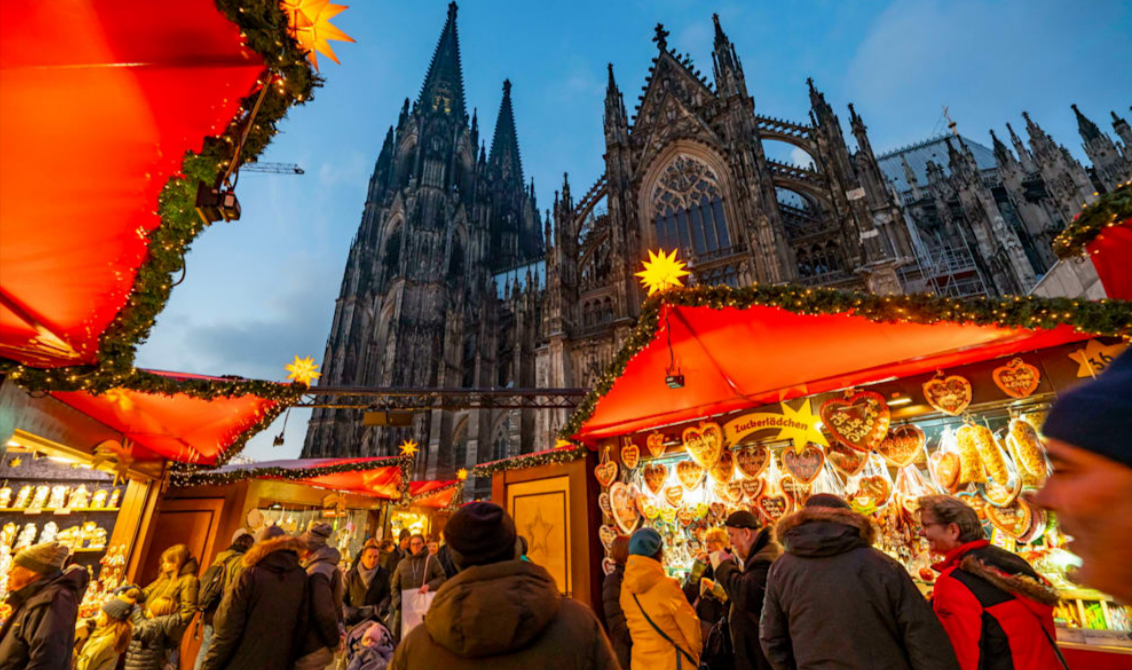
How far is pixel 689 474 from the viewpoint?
5.29 meters

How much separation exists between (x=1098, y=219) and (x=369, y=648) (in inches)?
232

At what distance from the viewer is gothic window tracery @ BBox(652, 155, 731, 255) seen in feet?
52.6

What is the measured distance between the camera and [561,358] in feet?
51.8

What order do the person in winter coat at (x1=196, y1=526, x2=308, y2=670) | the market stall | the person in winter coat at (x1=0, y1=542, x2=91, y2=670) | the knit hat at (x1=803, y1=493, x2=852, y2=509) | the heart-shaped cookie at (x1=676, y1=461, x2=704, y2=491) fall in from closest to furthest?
the knit hat at (x1=803, y1=493, x2=852, y2=509)
the person in winter coat at (x1=0, y1=542, x2=91, y2=670)
the person in winter coat at (x1=196, y1=526, x2=308, y2=670)
the market stall
the heart-shaped cookie at (x1=676, y1=461, x2=704, y2=491)

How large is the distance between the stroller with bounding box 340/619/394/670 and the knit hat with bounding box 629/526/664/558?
1994 millimetres

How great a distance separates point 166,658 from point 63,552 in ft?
5.88

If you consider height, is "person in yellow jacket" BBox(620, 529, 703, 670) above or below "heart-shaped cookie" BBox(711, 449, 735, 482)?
below

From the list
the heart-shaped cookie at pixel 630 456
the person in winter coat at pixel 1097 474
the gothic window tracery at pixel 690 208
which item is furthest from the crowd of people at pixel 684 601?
the gothic window tracery at pixel 690 208

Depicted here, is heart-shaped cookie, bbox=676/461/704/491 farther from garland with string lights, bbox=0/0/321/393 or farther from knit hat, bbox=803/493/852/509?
garland with string lights, bbox=0/0/321/393

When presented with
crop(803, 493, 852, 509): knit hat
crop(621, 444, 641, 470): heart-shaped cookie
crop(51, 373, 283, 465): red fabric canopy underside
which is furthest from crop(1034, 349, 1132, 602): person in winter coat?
crop(51, 373, 283, 465): red fabric canopy underside

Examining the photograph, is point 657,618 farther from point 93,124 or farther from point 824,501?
point 93,124

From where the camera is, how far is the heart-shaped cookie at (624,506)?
5418 mm

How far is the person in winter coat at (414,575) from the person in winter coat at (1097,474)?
4619mm

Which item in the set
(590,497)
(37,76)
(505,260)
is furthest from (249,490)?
(505,260)
